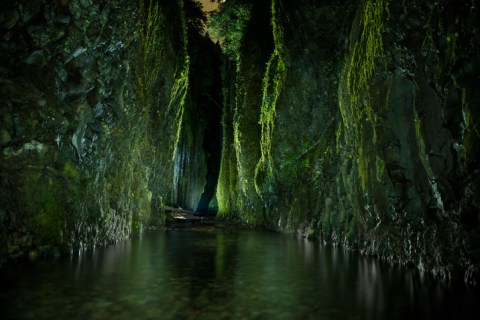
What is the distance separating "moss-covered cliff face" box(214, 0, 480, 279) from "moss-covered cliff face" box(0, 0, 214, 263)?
5.24 m

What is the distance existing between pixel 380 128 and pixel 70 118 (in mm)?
6033

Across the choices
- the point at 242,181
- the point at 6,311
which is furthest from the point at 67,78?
the point at 242,181

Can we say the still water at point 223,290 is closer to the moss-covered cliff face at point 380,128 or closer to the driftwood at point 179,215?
the moss-covered cliff face at point 380,128

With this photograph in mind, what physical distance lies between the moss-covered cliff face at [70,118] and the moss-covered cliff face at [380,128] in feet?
17.2

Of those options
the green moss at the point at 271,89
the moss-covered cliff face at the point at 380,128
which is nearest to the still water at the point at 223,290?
the moss-covered cliff face at the point at 380,128

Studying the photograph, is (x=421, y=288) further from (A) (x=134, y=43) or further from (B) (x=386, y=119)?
(A) (x=134, y=43)

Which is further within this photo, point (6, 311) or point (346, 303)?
point (346, 303)

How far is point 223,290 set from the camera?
18.4 feet

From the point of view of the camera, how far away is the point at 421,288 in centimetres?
580

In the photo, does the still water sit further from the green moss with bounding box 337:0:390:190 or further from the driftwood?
the driftwood

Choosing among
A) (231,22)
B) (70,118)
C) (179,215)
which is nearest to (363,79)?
(70,118)

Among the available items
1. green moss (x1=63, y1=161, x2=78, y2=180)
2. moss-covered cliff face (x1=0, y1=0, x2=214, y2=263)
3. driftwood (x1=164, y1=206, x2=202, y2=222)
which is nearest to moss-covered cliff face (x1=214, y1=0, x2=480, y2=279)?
moss-covered cliff face (x1=0, y1=0, x2=214, y2=263)

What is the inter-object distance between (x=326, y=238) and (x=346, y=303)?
7.25 metres

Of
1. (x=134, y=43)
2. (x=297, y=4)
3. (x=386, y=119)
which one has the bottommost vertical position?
(x=386, y=119)
